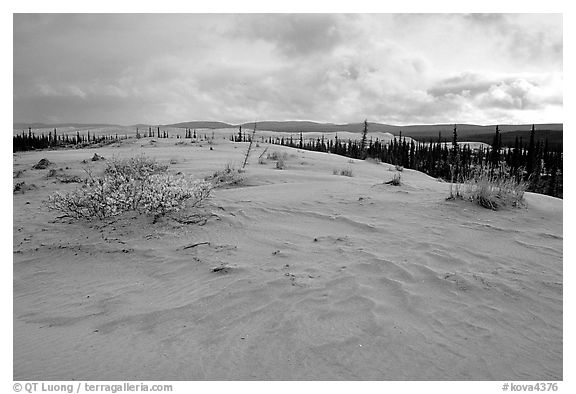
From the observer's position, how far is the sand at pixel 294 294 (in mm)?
2391

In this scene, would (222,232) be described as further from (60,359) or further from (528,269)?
(528,269)

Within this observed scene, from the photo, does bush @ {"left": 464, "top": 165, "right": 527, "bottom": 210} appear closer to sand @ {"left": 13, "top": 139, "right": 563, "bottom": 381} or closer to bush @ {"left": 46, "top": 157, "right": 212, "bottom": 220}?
sand @ {"left": 13, "top": 139, "right": 563, "bottom": 381}

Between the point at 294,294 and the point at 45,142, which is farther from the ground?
the point at 45,142

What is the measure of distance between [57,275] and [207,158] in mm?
7946

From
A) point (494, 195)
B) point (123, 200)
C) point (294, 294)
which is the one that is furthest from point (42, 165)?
point (494, 195)

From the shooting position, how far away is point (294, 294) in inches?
124

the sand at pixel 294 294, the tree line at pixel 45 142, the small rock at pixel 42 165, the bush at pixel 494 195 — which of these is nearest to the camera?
the sand at pixel 294 294

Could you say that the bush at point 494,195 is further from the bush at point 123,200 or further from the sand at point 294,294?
the bush at point 123,200

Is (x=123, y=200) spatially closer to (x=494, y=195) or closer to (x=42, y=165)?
(x=494, y=195)

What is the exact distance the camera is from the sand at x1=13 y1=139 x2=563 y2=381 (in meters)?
2.39

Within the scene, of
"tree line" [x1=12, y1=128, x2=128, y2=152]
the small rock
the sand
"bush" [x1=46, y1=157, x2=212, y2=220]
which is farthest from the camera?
"tree line" [x1=12, y1=128, x2=128, y2=152]

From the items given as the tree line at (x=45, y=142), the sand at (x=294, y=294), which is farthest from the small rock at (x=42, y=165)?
the sand at (x=294, y=294)

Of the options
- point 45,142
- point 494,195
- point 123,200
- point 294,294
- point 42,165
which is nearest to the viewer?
point 294,294

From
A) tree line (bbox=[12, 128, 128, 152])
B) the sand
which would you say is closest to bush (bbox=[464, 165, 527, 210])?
the sand
